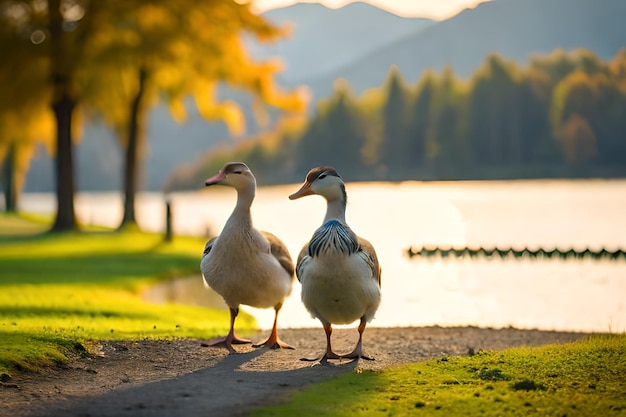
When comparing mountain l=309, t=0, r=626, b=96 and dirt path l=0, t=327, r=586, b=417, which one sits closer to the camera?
dirt path l=0, t=327, r=586, b=417

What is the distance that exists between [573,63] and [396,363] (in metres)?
91.1

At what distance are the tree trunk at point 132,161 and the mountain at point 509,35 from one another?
42.1 meters

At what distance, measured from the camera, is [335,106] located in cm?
11475

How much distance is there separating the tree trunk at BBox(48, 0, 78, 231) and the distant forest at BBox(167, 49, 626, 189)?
47.2 m

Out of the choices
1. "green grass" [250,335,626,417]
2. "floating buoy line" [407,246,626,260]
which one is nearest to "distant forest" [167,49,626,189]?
"floating buoy line" [407,246,626,260]

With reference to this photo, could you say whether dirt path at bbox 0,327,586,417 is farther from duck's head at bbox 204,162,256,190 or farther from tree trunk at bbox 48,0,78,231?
A: tree trunk at bbox 48,0,78,231

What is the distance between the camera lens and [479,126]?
100375 mm

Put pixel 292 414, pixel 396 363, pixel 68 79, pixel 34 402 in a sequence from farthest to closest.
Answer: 1. pixel 68 79
2. pixel 396 363
3. pixel 34 402
4. pixel 292 414

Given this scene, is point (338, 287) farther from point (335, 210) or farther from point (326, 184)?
point (326, 184)

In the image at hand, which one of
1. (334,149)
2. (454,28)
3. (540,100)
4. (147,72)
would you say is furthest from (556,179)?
(147,72)

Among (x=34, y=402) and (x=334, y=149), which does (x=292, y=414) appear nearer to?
(x=34, y=402)

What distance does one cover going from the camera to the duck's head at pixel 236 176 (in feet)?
34.2

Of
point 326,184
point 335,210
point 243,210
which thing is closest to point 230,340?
point 243,210

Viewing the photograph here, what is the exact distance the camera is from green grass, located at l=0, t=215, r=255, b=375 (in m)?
10.8
